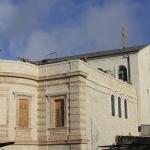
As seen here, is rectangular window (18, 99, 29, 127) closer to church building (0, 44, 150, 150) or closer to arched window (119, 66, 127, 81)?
church building (0, 44, 150, 150)

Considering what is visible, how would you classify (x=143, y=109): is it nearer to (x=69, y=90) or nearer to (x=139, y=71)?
(x=139, y=71)

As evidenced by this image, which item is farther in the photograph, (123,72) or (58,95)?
(123,72)

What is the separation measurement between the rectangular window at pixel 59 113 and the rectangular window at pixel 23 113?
2137mm

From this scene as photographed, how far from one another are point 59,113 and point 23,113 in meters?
2.63

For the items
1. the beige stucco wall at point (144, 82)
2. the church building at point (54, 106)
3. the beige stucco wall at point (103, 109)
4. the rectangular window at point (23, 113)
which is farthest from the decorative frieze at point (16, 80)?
the beige stucco wall at point (144, 82)

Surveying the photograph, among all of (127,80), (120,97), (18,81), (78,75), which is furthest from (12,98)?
(127,80)

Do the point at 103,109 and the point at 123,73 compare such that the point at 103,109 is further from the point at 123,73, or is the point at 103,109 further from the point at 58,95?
the point at 123,73

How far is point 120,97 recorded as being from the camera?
34.4 metres

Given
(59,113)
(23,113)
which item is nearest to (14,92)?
(23,113)

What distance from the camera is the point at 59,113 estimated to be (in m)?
27.7

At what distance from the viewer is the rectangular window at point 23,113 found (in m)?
27.3

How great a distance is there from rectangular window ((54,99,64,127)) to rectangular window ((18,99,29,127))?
7.01ft

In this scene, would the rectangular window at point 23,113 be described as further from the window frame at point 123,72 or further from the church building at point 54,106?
the window frame at point 123,72

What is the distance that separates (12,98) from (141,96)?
54.0 ft
